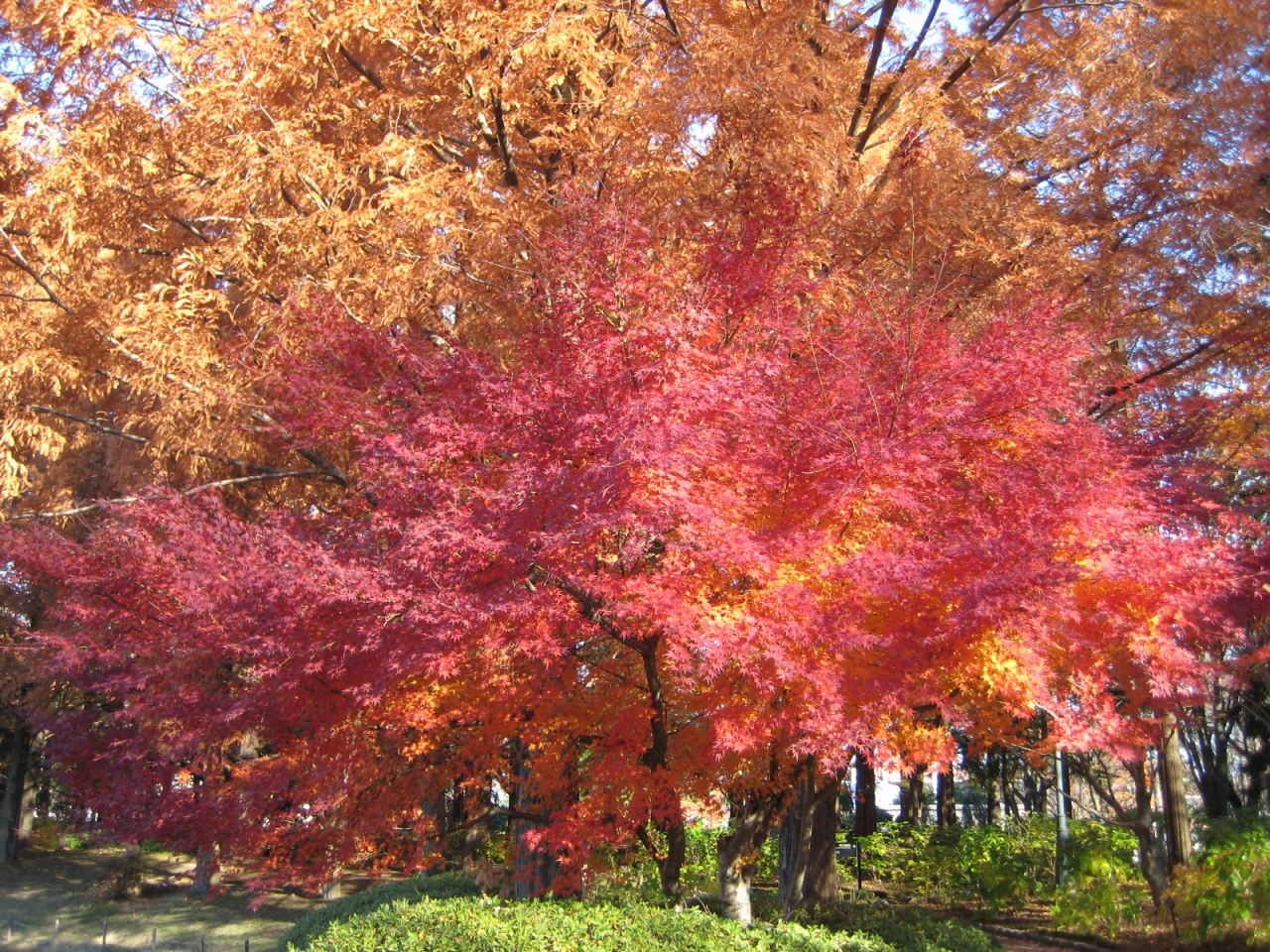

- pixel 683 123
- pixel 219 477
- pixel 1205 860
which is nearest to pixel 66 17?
pixel 219 477

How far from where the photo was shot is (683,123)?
9281 mm

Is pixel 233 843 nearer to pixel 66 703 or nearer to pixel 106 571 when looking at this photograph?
pixel 106 571

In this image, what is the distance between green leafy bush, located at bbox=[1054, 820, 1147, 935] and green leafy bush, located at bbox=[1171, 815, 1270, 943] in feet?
5.01

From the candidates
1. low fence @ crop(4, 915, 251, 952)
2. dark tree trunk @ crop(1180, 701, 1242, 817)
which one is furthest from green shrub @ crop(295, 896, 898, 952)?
dark tree trunk @ crop(1180, 701, 1242, 817)

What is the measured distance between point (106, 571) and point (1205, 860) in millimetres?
12675

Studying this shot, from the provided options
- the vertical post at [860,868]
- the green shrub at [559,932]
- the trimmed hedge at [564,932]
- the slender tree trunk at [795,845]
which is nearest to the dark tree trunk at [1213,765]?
the vertical post at [860,868]

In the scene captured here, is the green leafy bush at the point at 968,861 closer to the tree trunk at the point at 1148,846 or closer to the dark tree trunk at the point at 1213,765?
the dark tree trunk at the point at 1213,765

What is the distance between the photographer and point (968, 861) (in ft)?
60.2

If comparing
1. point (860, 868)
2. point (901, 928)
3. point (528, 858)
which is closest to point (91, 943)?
point (528, 858)

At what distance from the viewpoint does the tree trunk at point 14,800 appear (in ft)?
78.9

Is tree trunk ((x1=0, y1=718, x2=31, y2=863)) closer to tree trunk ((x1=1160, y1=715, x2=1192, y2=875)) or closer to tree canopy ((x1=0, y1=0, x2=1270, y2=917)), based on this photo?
tree canopy ((x1=0, y1=0, x2=1270, y2=917))

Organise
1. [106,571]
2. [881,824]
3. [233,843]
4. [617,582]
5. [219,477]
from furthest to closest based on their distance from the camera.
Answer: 1. [881,824]
2. [219,477]
3. [106,571]
4. [233,843]
5. [617,582]

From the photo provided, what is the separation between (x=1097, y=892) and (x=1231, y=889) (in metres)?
2.83

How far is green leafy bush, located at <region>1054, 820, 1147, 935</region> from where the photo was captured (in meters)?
12.9
